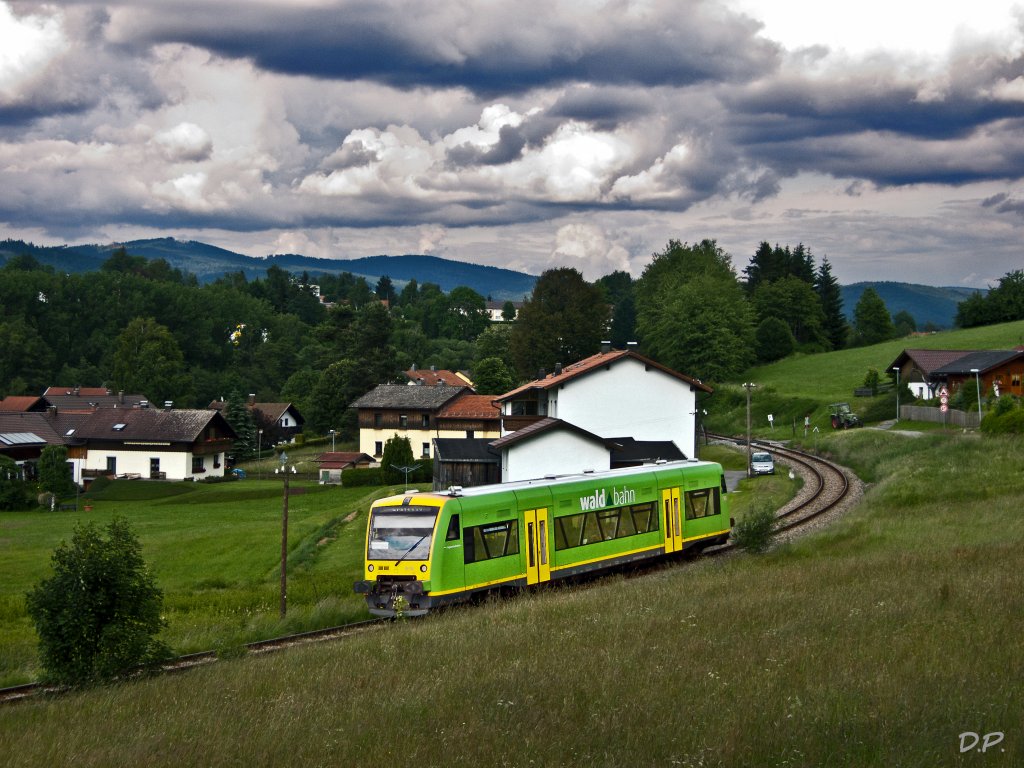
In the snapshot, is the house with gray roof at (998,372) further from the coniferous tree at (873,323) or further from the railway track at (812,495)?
the coniferous tree at (873,323)

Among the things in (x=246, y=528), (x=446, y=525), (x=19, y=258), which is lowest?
(x=246, y=528)

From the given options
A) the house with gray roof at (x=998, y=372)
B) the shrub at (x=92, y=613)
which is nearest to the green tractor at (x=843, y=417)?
the house with gray roof at (x=998, y=372)

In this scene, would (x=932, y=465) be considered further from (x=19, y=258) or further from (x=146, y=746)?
(x=19, y=258)

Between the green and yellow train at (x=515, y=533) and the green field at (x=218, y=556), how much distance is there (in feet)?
8.33

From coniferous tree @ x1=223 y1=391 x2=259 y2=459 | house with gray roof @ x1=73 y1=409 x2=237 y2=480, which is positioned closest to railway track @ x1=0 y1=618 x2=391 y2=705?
house with gray roof @ x1=73 y1=409 x2=237 y2=480

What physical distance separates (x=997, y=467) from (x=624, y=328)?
11642 centimetres

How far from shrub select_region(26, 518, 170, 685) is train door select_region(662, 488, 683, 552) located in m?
15.2

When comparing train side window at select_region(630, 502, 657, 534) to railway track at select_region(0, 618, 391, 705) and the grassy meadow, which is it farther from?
railway track at select_region(0, 618, 391, 705)

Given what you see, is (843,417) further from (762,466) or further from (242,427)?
(242,427)

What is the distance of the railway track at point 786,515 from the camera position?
18.7m

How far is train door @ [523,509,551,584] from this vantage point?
24.0m

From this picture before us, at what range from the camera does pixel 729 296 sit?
106438mm

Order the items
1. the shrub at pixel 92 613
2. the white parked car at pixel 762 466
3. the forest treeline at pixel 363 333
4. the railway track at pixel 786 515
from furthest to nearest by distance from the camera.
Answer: the forest treeline at pixel 363 333 → the white parked car at pixel 762 466 → the railway track at pixel 786 515 → the shrub at pixel 92 613

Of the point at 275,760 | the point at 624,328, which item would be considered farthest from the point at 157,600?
the point at 624,328
